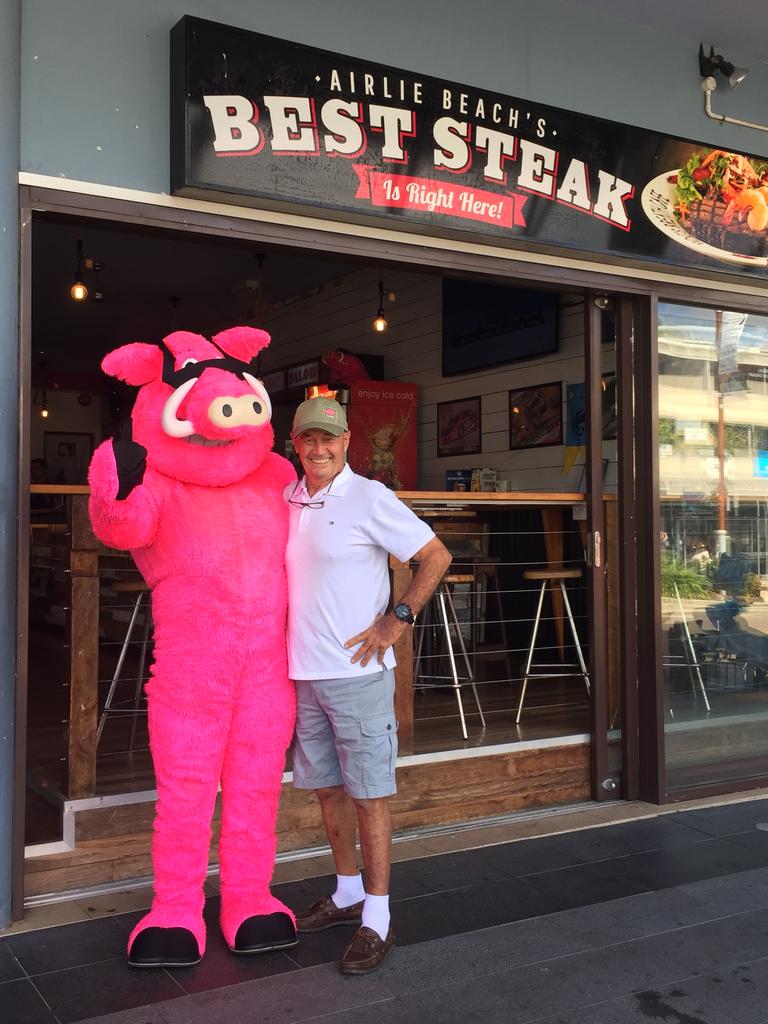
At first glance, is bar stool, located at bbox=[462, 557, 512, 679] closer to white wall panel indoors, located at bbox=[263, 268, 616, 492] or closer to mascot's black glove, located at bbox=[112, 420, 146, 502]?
white wall panel indoors, located at bbox=[263, 268, 616, 492]

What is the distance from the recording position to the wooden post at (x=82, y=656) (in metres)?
3.80

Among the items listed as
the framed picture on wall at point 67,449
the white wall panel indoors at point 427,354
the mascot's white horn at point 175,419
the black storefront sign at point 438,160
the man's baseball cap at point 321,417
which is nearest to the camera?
the mascot's white horn at point 175,419

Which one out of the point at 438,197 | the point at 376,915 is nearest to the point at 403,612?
the point at 376,915

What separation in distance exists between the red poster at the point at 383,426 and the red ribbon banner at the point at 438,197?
4.35 m

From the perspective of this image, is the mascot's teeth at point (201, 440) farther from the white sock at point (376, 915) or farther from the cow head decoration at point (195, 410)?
the white sock at point (376, 915)

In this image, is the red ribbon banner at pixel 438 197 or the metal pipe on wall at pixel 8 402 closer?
the metal pipe on wall at pixel 8 402

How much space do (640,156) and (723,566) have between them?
7.11 ft

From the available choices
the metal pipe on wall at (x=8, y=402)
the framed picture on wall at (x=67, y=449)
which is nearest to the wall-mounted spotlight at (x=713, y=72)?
the metal pipe on wall at (x=8, y=402)

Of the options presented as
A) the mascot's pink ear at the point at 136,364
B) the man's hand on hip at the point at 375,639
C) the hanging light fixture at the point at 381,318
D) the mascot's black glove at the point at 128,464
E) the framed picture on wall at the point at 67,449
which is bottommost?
the man's hand on hip at the point at 375,639

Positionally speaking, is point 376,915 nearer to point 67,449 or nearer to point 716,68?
point 716,68

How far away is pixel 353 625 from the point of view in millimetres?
3191

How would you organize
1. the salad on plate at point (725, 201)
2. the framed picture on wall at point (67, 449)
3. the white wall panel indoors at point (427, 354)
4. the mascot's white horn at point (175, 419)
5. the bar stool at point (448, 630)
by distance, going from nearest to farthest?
1. the mascot's white horn at point (175, 419)
2. the salad on plate at point (725, 201)
3. the bar stool at point (448, 630)
4. the white wall panel indoors at point (427, 354)
5. the framed picture on wall at point (67, 449)

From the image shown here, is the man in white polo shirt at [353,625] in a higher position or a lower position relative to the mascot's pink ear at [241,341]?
lower

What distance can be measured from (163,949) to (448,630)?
272cm
